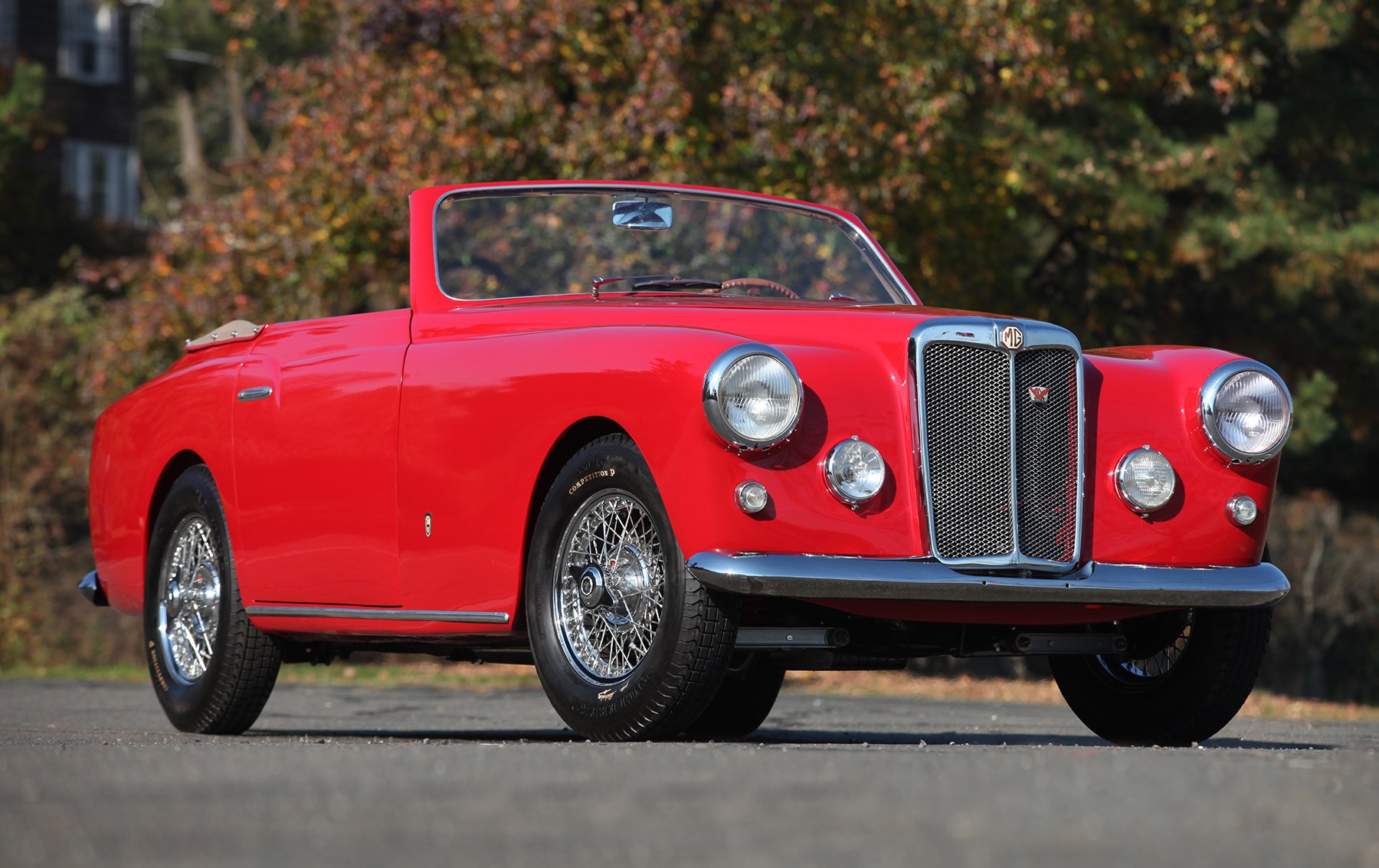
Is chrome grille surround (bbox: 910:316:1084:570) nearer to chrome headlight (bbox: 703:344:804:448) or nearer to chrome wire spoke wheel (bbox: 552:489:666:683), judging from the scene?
chrome headlight (bbox: 703:344:804:448)

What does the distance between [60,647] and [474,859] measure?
48.6 feet

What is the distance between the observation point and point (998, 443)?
573 cm

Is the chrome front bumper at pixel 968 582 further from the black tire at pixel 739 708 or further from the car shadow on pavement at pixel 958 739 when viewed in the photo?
the black tire at pixel 739 708

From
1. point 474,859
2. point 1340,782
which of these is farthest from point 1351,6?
point 474,859

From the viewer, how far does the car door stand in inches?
255

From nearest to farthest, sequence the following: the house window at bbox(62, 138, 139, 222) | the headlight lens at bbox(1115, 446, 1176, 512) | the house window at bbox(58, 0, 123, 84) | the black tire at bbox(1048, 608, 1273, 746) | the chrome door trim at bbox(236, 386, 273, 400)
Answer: the headlight lens at bbox(1115, 446, 1176, 512) → the black tire at bbox(1048, 608, 1273, 746) → the chrome door trim at bbox(236, 386, 273, 400) → the house window at bbox(58, 0, 123, 84) → the house window at bbox(62, 138, 139, 222)

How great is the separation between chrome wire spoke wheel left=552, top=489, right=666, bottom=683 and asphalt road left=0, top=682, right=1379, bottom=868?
35cm

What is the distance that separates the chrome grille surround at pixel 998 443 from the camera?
18.3 feet

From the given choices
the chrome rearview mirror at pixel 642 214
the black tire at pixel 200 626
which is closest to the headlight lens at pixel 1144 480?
the chrome rearview mirror at pixel 642 214

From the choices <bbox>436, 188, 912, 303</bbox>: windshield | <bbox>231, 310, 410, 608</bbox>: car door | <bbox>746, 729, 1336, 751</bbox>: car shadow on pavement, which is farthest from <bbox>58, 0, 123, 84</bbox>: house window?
<bbox>746, 729, 1336, 751</bbox>: car shadow on pavement

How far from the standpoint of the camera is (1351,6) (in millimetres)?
18516

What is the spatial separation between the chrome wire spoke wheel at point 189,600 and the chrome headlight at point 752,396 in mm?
2709

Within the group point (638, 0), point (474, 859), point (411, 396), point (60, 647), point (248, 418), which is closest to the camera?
point (474, 859)

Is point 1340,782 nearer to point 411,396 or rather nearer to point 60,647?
point 411,396
